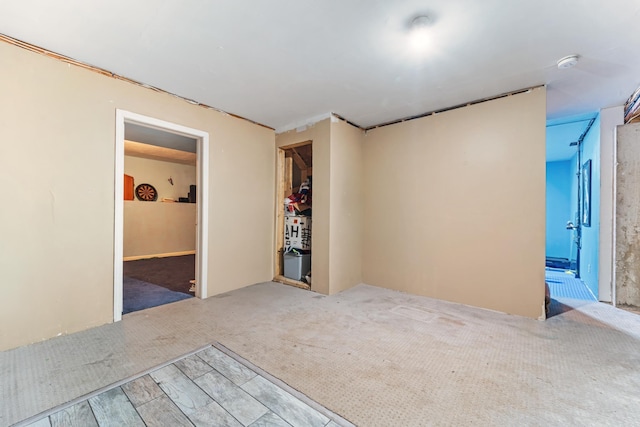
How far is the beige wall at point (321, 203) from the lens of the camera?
11.4ft

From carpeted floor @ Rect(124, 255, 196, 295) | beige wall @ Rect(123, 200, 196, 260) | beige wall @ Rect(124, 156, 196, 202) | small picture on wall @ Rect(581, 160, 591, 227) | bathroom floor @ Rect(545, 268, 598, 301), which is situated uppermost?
beige wall @ Rect(124, 156, 196, 202)

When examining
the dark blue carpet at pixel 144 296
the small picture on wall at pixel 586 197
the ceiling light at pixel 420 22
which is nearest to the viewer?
the ceiling light at pixel 420 22

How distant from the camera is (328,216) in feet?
11.4

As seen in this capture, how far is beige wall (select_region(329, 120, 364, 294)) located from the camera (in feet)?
11.5

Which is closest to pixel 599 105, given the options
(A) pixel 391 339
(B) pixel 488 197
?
(B) pixel 488 197

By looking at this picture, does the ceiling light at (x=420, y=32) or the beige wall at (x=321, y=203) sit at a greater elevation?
the ceiling light at (x=420, y=32)

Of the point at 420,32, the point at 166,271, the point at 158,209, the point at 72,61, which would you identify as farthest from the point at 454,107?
the point at 158,209

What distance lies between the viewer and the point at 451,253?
3.21 metres

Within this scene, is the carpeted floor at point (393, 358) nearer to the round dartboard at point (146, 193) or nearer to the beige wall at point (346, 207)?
the beige wall at point (346, 207)

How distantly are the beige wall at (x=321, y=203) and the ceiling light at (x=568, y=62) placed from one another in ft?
7.57

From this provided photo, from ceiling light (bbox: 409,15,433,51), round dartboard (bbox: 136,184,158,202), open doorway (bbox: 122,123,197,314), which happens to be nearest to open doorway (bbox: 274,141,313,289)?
open doorway (bbox: 122,123,197,314)

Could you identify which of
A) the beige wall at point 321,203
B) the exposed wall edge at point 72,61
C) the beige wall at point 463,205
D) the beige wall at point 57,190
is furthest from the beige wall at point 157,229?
the beige wall at point 463,205

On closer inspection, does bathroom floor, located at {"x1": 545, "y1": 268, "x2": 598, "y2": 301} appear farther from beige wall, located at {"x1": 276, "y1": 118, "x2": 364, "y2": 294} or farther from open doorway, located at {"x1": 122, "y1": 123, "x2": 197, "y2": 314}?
open doorway, located at {"x1": 122, "y1": 123, "x2": 197, "y2": 314}

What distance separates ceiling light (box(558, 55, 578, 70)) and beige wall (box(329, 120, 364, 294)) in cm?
224
